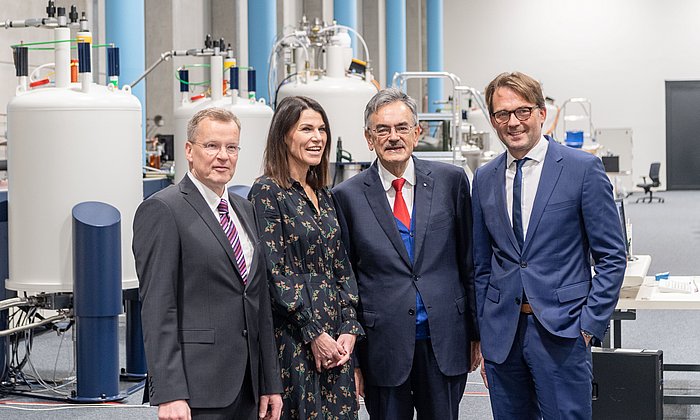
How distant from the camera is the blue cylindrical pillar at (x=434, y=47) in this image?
20.7 meters

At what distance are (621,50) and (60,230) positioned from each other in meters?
19.9

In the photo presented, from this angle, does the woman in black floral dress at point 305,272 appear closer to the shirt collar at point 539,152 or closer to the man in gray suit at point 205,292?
the man in gray suit at point 205,292

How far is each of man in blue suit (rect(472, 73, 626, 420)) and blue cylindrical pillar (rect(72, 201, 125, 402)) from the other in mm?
2596

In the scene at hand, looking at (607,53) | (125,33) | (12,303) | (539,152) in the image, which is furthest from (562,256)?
(607,53)

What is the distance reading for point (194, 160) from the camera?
8.22ft

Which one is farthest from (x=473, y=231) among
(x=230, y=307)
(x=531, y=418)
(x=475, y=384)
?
(x=475, y=384)

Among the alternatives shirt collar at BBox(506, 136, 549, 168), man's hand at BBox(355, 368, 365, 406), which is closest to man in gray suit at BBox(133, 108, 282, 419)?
man's hand at BBox(355, 368, 365, 406)

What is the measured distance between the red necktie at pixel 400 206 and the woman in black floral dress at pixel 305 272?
0.70 ft

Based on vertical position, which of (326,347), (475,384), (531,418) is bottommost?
(475,384)

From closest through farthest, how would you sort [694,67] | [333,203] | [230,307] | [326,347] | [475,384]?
[230,307], [326,347], [333,203], [475,384], [694,67]

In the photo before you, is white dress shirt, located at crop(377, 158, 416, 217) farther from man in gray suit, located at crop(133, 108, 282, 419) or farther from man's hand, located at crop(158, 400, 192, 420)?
man's hand, located at crop(158, 400, 192, 420)

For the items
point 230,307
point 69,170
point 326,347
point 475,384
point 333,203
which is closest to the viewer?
point 230,307

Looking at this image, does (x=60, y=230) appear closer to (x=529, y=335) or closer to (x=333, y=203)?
(x=333, y=203)

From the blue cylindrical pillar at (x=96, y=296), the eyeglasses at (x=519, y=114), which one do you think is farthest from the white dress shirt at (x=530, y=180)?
the blue cylindrical pillar at (x=96, y=296)
